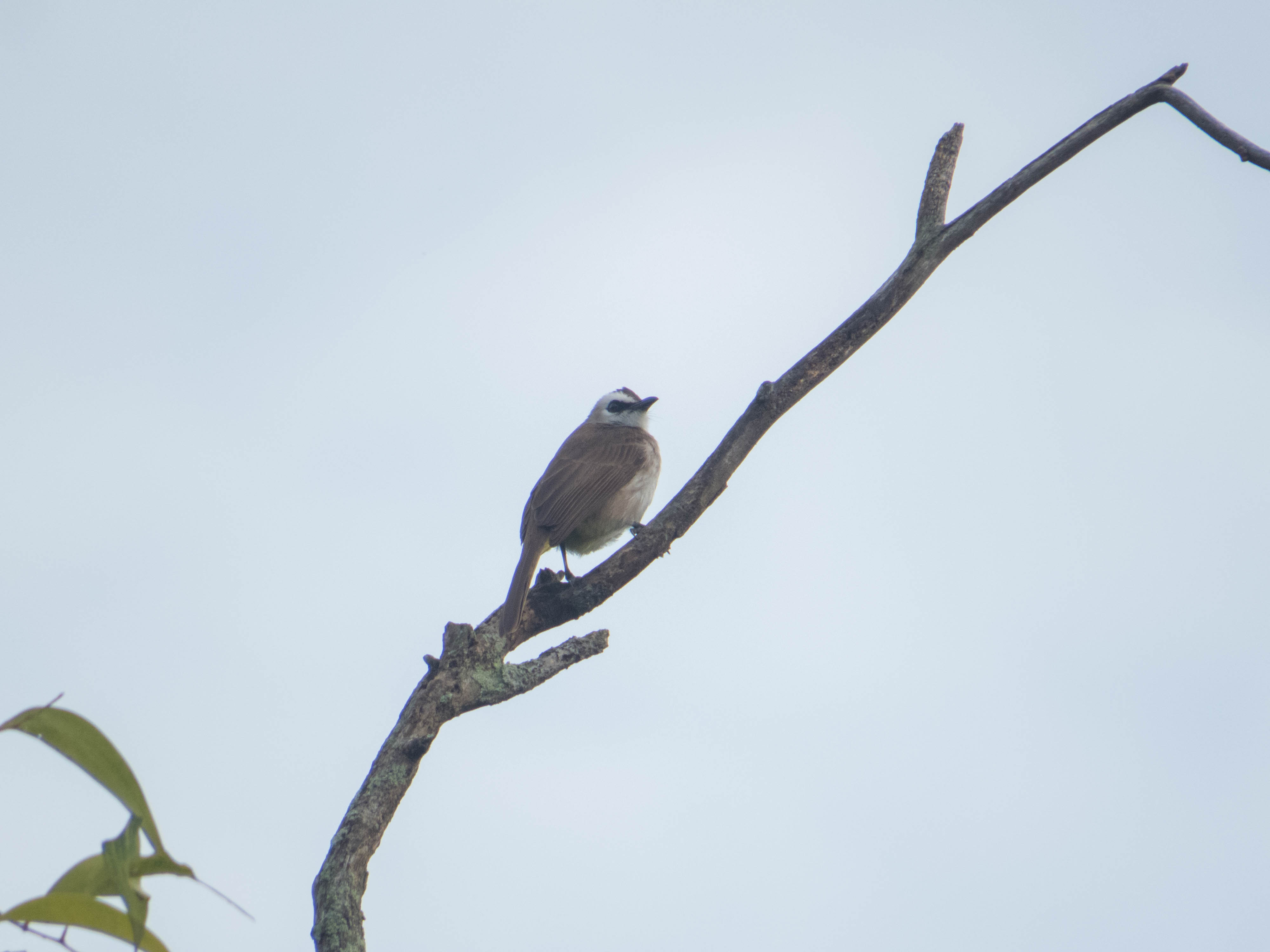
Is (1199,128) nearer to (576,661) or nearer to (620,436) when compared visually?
(576,661)

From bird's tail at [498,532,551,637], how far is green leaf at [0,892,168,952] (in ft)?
9.50

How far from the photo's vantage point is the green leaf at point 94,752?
1.29 m

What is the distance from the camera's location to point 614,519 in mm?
7430

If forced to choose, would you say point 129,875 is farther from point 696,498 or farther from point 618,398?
point 618,398

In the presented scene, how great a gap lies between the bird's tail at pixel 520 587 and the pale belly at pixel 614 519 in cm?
96

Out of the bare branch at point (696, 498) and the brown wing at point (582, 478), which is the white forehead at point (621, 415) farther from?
the bare branch at point (696, 498)

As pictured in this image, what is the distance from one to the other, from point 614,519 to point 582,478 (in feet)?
1.21

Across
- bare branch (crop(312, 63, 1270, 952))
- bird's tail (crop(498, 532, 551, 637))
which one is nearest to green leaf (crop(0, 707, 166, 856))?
bare branch (crop(312, 63, 1270, 952))

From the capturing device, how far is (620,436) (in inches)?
330

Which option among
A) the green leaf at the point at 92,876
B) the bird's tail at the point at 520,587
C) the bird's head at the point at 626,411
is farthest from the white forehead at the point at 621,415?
the green leaf at the point at 92,876

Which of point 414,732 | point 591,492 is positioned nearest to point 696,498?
point 414,732

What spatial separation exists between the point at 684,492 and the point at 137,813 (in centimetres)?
363

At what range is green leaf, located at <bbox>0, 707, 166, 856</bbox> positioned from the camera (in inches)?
50.8

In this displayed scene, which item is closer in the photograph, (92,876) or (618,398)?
(92,876)
